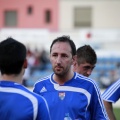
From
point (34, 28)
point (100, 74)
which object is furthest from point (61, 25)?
point (100, 74)

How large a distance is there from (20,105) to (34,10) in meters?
32.6

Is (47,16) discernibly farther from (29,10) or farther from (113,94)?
(113,94)

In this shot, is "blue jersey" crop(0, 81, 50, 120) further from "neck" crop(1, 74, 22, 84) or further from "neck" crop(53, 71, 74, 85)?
"neck" crop(53, 71, 74, 85)

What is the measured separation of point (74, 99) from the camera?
5027 millimetres

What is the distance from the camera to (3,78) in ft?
12.6

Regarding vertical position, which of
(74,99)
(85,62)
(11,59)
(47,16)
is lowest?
(47,16)

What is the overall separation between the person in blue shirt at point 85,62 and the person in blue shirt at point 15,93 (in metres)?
2.09

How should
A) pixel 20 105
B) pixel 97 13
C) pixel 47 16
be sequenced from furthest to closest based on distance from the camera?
pixel 47 16 → pixel 97 13 → pixel 20 105

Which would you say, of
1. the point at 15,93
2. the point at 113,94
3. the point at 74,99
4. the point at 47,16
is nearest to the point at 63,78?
the point at 74,99

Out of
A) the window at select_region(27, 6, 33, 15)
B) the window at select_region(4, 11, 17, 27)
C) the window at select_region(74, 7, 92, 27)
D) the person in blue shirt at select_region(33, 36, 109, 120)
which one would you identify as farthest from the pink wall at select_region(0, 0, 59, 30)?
the person in blue shirt at select_region(33, 36, 109, 120)

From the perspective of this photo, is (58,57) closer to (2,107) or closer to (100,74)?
(2,107)

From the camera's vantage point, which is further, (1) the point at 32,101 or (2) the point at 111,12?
(2) the point at 111,12

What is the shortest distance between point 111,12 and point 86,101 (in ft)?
98.1

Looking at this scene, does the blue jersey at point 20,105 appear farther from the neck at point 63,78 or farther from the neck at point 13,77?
the neck at point 63,78
